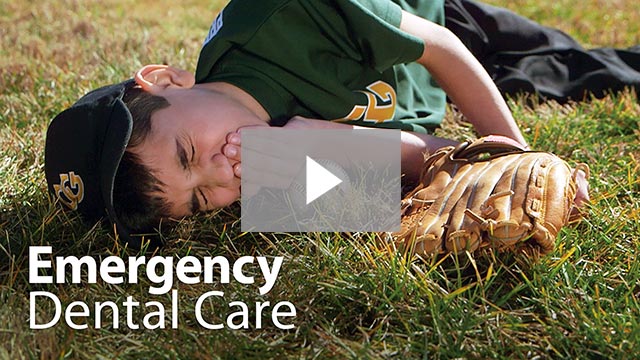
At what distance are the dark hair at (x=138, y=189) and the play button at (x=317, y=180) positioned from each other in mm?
426

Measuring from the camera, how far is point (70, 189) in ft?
7.84

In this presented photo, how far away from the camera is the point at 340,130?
2.62 metres

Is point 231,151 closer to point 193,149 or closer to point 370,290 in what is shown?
point 193,149

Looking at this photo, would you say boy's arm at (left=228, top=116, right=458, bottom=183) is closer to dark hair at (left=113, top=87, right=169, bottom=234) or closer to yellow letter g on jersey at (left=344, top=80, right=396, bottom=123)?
yellow letter g on jersey at (left=344, top=80, right=396, bottom=123)

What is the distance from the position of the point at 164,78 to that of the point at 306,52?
46cm

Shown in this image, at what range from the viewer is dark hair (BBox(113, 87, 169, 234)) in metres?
2.32

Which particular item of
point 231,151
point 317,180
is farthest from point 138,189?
point 317,180

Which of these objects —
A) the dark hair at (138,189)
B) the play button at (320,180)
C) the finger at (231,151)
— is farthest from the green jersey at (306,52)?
the dark hair at (138,189)

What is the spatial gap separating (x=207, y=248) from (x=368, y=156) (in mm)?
627

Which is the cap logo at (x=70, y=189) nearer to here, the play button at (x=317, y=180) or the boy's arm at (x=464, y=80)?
the play button at (x=317, y=180)

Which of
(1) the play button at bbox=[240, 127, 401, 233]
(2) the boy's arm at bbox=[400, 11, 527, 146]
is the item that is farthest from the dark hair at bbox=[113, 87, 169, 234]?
(2) the boy's arm at bbox=[400, 11, 527, 146]

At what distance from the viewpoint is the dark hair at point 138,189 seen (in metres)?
2.32

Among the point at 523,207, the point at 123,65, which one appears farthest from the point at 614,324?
the point at 123,65

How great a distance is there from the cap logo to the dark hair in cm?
11
